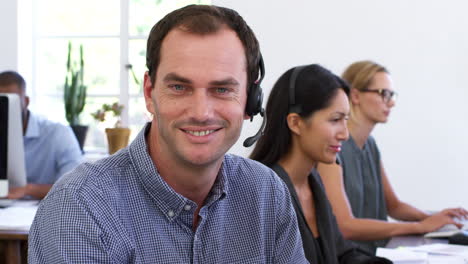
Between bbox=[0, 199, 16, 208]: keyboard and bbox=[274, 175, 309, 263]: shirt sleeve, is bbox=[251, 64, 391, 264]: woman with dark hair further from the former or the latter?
bbox=[0, 199, 16, 208]: keyboard

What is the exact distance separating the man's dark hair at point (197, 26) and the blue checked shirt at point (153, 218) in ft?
0.56

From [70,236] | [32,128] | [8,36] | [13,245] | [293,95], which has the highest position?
[8,36]

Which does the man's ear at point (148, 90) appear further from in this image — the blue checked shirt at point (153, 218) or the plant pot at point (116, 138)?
the plant pot at point (116, 138)

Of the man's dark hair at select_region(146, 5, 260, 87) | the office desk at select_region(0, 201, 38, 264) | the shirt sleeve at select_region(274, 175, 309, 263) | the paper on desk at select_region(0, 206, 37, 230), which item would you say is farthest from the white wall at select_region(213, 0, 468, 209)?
the man's dark hair at select_region(146, 5, 260, 87)

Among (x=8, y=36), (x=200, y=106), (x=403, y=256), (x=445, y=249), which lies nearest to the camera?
(x=200, y=106)

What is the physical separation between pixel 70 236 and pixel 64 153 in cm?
269

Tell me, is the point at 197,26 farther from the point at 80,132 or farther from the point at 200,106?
the point at 80,132

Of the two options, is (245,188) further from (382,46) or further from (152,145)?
(382,46)

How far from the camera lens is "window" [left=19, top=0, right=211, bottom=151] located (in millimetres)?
5641

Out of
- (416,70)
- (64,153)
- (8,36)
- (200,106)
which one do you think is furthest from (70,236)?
(8,36)

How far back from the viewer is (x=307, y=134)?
2.36m

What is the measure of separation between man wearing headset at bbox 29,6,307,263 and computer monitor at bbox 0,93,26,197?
1702 millimetres

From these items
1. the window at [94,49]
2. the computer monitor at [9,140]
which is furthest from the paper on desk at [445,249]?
the window at [94,49]

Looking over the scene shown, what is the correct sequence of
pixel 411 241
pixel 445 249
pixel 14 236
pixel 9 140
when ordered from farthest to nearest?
pixel 9 140
pixel 411 241
pixel 14 236
pixel 445 249
